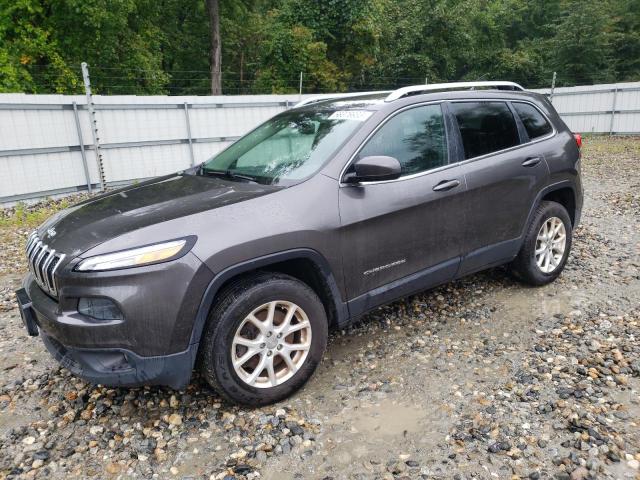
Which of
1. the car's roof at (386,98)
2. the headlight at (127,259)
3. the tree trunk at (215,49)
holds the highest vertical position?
the tree trunk at (215,49)

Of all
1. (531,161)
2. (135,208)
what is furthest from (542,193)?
(135,208)

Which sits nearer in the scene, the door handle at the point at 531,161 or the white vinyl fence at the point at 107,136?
the door handle at the point at 531,161

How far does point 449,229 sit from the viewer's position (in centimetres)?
360

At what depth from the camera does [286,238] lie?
109 inches

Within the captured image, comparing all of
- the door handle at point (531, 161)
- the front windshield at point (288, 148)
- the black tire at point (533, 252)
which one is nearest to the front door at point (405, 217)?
the front windshield at point (288, 148)

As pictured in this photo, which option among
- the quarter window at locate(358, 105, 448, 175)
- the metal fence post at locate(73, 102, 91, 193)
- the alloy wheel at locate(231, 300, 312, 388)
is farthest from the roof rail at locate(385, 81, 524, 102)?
the metal fence post at locate(73, 102, 91, 193)

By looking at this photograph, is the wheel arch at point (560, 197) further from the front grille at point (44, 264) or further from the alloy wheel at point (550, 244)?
the front grille at point (44, 264)

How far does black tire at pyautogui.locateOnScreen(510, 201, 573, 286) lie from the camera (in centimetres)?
426

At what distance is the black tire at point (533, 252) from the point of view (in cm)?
426

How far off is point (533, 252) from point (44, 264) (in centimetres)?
378

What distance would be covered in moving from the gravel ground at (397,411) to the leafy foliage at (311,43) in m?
17.0

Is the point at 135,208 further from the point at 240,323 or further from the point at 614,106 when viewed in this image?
the point at 614,106

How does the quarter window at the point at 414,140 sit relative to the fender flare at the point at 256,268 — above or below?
above

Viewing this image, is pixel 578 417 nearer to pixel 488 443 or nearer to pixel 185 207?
pixel 488 443
